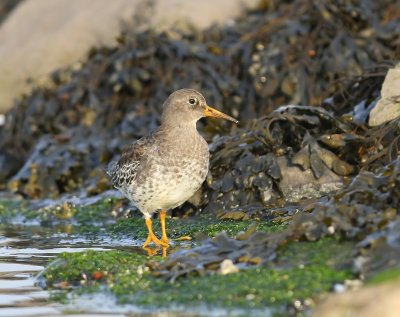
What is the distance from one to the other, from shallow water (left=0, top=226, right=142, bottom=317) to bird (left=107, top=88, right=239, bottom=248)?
0.40 metres

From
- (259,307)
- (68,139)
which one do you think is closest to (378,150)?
(259,307)

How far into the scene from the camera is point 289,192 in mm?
7297

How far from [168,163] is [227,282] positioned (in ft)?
7.44

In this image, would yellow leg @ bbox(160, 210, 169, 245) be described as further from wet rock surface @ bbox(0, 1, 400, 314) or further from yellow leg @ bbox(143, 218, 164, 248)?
wet rock surface @ bbox(0, 1, 400, 314)

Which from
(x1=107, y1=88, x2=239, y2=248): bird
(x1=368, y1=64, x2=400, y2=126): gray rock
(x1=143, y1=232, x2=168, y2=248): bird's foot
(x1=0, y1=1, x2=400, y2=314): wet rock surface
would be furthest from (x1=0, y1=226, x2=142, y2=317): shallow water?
(x1=368, y1=64, x2=400, y2=126): gray rock

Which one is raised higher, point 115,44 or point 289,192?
point 115,44

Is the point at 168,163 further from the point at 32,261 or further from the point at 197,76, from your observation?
the point at 197,76

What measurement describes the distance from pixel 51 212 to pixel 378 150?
10.9 feet

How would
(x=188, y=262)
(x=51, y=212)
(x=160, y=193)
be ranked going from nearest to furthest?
(x=188, y=262)
(x=160, y=193)
(x=51, y=212)

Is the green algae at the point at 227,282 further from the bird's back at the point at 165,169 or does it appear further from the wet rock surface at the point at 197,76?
the wet rock surface at the point at 197,76

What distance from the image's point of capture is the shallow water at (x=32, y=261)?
475cm

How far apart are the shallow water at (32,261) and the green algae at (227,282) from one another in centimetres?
21

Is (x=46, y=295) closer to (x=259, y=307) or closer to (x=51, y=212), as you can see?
(x=259, y=307)

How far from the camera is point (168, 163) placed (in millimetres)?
6906
